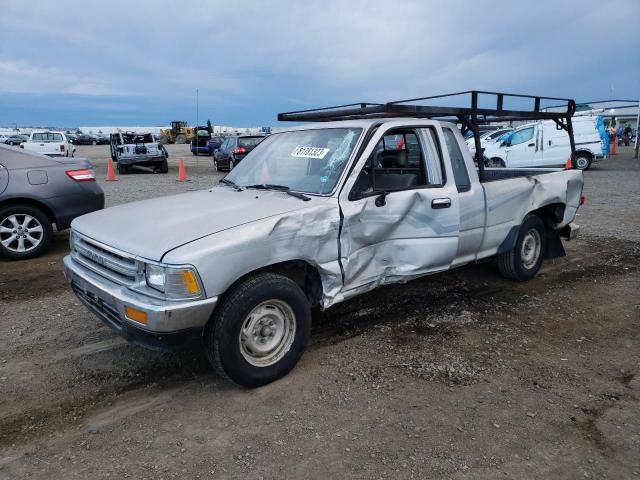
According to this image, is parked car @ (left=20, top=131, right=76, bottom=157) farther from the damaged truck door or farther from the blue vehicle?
Answer: the damaged truck door

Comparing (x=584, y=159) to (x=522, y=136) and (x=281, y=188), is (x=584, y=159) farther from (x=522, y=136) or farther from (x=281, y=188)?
(x=281, y=188)

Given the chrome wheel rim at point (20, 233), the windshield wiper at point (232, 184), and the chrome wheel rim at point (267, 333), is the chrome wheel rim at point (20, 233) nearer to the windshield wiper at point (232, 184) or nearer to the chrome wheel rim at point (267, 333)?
the windshield wiper at point (232, 184)

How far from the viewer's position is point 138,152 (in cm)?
1967

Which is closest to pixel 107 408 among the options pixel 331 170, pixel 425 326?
pixel 331 170

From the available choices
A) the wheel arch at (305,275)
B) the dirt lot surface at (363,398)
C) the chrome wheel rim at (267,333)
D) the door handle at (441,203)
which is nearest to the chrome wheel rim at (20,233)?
the dirt lot surface at (363,398)

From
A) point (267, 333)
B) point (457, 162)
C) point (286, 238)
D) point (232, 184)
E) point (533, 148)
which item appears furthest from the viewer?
point (533, 148)

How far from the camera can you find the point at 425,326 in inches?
171

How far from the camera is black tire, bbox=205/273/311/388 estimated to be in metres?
3.03

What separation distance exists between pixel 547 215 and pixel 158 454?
5082mm

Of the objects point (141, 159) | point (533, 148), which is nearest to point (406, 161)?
point (533, 148)

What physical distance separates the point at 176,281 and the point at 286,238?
79 centimetres

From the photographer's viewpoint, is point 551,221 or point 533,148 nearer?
point 551,221

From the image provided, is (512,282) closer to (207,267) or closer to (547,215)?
(547,215)

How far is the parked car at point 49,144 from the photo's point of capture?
2398 centimetres
